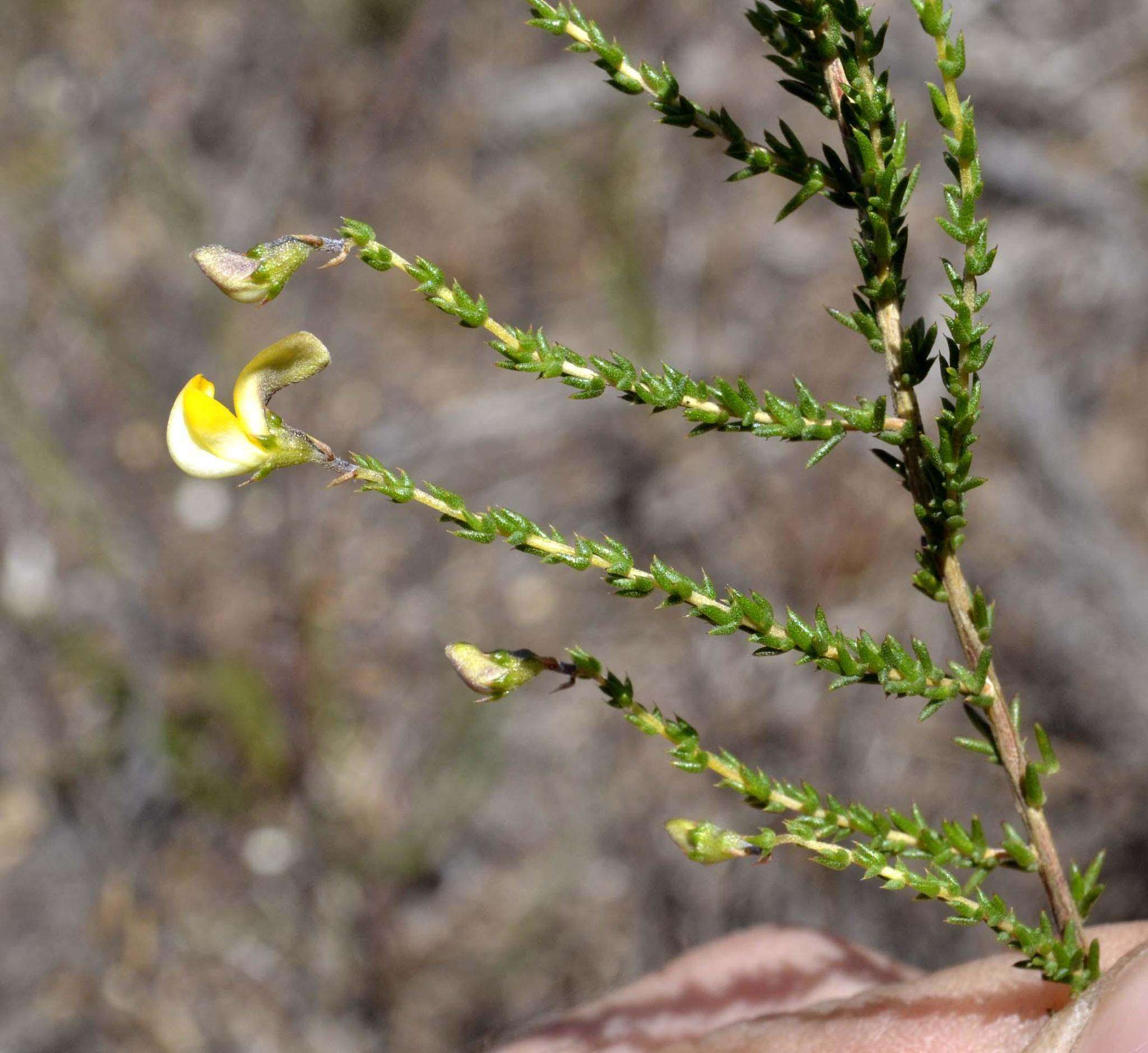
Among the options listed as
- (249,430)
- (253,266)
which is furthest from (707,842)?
(253,266)

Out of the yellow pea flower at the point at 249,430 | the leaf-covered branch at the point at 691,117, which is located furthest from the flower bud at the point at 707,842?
the leaf-covered branch at the point at 691,117

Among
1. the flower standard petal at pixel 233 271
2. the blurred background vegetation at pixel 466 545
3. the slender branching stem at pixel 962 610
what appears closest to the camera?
the flower standard petal at pixel 233 271

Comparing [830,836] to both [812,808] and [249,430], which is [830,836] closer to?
[812,808]

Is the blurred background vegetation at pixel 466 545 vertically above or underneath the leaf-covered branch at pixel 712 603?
underneath

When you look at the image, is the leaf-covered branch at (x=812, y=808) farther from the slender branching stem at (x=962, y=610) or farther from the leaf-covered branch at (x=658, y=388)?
the leaf-covered branch at (x=658, y=388)

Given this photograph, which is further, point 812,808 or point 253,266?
point 812,808

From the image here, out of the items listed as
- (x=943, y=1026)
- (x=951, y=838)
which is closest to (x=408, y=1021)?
(x=943, y=1026)
